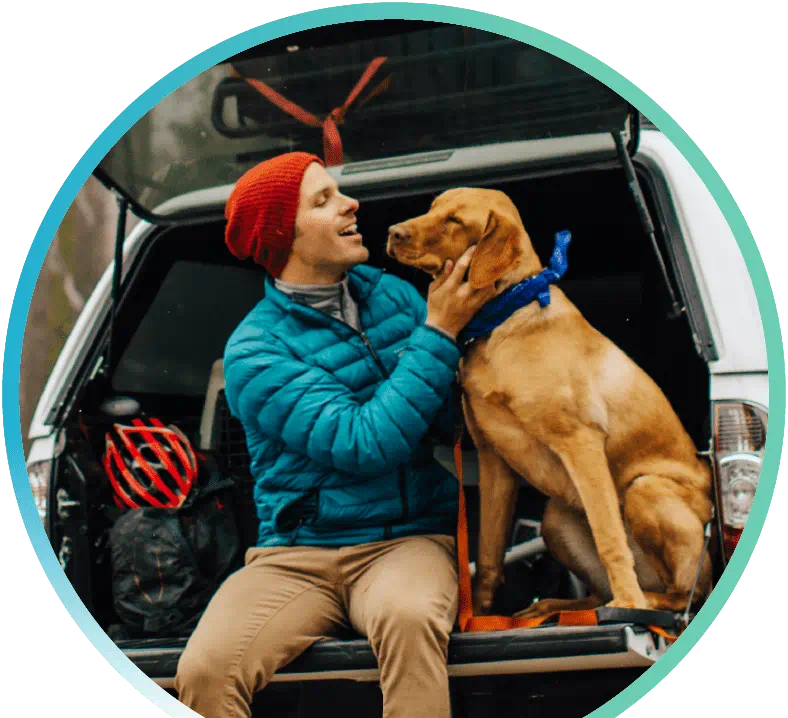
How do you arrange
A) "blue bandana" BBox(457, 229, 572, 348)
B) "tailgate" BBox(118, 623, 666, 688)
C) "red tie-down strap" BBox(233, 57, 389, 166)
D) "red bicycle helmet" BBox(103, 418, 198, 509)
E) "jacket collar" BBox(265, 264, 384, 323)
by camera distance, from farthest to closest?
"red bicycle helmet" BBox(103, 418, 198, 509), "red tie-down strap" BBox(233, 57, 389, 166), "jacket collar" BBox(265, 264, 384, 323), "blue bandana" BBox(457, 229, 572, 348), "tailgate" BBox(118, 623, 666, 688)

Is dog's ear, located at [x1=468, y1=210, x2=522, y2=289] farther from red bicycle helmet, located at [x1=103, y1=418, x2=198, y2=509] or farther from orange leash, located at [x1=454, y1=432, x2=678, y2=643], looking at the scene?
red bicycle helmet, located at [x1=103, y1=418, x2=198, y2=509]

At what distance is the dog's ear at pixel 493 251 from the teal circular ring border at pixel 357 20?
487 millimetres

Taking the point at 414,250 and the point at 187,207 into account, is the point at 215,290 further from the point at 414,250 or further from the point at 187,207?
the point at 414,250

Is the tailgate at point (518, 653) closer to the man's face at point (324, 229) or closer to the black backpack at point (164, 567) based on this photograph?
the black backpack at point (164, 567)

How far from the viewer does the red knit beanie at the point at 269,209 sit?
121 inches

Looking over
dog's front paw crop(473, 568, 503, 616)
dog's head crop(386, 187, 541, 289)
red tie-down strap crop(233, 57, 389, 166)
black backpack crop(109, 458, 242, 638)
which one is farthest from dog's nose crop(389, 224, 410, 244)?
black backpack crop(109, 458, 242, 638)

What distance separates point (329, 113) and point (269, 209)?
1.59 ft

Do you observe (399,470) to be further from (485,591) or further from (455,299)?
(455,299)

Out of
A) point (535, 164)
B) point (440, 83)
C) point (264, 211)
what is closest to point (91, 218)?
point (264, 211)

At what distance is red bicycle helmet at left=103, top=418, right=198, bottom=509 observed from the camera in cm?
350

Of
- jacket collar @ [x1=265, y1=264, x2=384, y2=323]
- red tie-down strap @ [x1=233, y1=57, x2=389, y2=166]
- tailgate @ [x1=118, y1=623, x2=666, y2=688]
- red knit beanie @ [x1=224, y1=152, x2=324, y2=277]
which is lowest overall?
tailgate @ [x1=118, y1=623, x2=666, y2=688]

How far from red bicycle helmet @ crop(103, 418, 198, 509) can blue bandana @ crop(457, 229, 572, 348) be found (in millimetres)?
1136

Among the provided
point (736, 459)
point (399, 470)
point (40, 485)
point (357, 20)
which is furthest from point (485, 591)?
point (357, 20)

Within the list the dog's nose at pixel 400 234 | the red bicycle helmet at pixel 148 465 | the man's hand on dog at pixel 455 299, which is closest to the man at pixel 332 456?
the man's hand on dog at pixel 455 299
